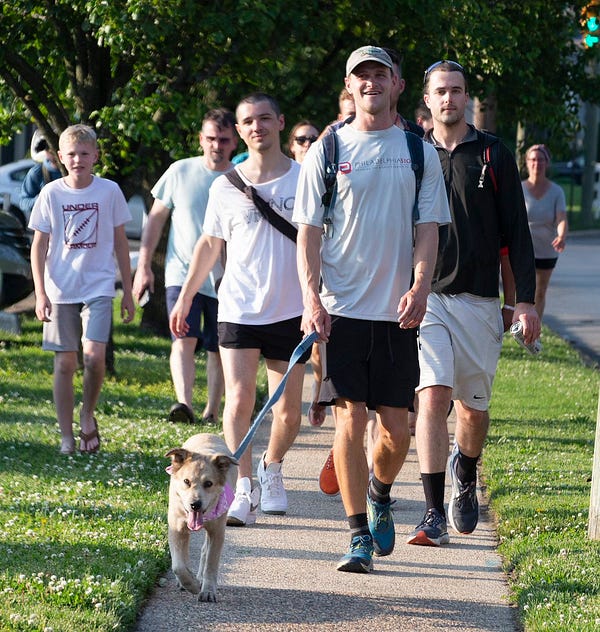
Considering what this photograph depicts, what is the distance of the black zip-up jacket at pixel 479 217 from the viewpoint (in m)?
6.36

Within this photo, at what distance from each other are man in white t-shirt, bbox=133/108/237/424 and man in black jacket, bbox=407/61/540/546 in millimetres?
2815

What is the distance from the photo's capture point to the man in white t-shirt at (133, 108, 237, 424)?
915cm

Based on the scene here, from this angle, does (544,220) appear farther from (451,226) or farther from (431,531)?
(431,531)

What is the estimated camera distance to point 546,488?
25.2 ft

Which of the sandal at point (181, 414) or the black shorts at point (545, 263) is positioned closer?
the sandal at point (181, 414)

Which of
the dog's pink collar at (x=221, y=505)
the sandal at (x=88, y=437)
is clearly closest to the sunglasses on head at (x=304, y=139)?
the sandal at (x=88, y=437)

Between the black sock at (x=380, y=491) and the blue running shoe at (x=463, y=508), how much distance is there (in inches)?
25.8

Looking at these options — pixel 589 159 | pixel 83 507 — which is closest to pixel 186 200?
pixel 83 507

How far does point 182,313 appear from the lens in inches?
275

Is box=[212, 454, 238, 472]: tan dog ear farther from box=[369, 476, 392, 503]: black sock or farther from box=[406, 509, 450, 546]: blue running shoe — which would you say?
box=[406, 509, 450, 546]: blue running shoe

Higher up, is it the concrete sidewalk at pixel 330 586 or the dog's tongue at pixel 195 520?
the dog's tongue at pixel 195 520

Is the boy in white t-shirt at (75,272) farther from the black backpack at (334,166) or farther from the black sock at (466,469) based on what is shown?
the black backpack at (334,166)

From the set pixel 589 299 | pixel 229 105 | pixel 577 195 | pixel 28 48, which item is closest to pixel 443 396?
pixel 28 48

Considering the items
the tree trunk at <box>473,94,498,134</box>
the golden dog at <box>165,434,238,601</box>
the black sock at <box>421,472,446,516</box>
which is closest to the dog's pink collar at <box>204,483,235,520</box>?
the golden dog at <box>165,434,238,601</box>
